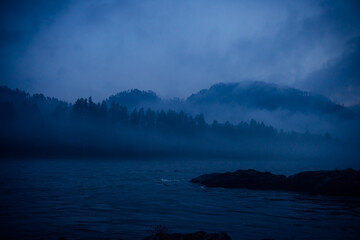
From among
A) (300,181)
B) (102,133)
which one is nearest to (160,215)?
(300,181)

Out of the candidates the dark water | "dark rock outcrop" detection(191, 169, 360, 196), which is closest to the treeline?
the dark water

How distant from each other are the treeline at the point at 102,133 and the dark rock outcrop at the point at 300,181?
89.3m

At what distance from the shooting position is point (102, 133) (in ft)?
409

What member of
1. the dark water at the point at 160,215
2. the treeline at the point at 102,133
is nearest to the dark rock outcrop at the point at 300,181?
the dark water at the point at 160,215

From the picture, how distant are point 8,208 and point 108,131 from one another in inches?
4571

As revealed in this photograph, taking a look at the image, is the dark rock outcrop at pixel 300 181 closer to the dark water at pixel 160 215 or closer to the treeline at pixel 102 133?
the dark water at pixel 160 215

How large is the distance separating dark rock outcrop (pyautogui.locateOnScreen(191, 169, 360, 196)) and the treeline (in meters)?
89.3

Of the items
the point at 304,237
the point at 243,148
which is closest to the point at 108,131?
the point at 243,148

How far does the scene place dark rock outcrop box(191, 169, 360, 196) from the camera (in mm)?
25516

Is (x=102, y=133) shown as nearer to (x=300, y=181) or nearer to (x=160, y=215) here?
(x=300, y=181)

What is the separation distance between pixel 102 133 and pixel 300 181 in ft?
373

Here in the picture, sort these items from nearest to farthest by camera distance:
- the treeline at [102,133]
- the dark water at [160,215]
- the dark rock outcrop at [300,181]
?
1. the dark water at [160,215]
2. the dark rock outcrop at [300,181]
3. the treeline at [102,133]

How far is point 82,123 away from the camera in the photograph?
120875 millimetres

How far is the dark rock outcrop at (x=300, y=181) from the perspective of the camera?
25.5 meters
